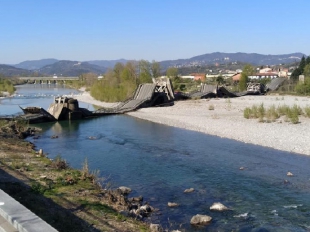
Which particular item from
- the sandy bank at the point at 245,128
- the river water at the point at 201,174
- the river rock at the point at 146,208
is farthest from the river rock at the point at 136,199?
the sandy bank at the point at 245,128

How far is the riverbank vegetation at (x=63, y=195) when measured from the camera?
900cm

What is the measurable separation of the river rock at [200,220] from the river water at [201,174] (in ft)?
0.71

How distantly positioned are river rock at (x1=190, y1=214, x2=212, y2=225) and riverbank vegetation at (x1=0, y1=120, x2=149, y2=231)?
173 centimetres

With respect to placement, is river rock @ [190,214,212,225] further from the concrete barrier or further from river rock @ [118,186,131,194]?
the concrete barrier

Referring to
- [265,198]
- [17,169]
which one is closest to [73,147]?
[17,169]

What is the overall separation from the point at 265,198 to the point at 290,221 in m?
2.12

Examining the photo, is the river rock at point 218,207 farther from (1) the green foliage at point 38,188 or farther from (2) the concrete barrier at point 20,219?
(2) the concrete barrier at point 20,219

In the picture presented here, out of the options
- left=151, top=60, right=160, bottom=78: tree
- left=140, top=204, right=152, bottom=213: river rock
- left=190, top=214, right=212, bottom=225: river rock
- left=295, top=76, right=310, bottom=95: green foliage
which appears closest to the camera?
left=190, top=214, right=212, bottom=225: river rock

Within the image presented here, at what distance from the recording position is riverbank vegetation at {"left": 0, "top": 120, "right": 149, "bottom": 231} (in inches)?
354

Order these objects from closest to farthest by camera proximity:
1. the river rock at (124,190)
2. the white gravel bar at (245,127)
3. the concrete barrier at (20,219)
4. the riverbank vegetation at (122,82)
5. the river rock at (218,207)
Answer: the concrete barrier at (20,219) → the river rock at (218,207) → the river rock at (124,190) → the white gravel bar at (245,127) → the riverbank vegetation at (122,82)

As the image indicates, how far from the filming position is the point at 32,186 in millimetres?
11539

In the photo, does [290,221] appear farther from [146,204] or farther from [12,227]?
[12,227]

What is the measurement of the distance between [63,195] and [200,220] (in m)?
4.06

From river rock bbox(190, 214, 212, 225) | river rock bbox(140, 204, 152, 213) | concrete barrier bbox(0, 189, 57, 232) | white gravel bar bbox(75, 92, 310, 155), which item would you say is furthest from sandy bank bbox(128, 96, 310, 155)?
concrete barrier bbox(0, 189, 57, 232)
